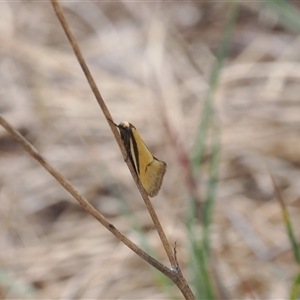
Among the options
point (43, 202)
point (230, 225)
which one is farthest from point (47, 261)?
point (230, 225)

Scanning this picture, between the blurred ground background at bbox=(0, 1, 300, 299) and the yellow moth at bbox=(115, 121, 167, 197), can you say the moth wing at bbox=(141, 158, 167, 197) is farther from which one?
the blurred ground background at bbox=(0, 1, 300, 299)

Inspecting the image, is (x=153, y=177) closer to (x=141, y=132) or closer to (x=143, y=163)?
(x=143, y=163)

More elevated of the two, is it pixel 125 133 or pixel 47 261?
pixel 47 261

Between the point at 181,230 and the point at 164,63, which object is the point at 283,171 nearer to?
the point at 181,230

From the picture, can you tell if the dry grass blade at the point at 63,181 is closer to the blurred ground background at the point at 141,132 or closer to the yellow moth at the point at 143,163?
the yellow moth at the point at 143,163

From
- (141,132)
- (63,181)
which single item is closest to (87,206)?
(63,181)
